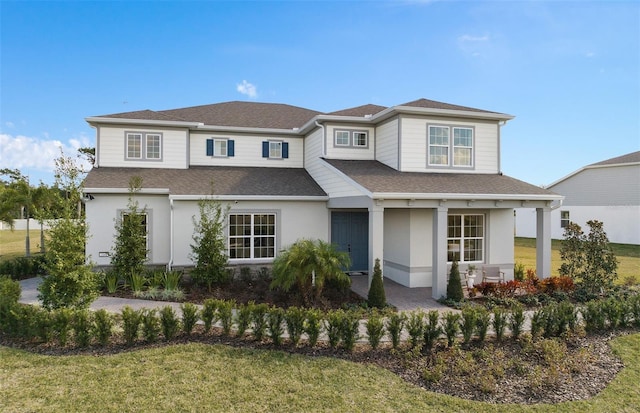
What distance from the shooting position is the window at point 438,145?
14289 millimetres

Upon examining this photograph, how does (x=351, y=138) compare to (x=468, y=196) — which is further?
(x=351, y=138)

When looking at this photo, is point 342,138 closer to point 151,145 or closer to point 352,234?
point 352,234

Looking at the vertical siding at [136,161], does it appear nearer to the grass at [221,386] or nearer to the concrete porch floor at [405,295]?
the concrete porch floor at [405,295]

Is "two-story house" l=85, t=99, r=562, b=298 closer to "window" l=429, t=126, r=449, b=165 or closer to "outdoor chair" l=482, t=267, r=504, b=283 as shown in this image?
"window" l=429, t=126, r=449, b=165

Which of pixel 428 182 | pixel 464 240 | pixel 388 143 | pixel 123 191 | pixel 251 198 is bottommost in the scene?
pixel 464 240

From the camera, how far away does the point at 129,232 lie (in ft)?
40.9

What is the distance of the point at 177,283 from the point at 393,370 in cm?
833

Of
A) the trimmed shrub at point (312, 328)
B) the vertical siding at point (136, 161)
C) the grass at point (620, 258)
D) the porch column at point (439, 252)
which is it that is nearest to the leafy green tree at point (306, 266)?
the trimmed shrub at point (312, 328)

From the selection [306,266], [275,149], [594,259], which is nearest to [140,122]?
[275,149]

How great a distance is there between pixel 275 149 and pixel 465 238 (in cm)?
950

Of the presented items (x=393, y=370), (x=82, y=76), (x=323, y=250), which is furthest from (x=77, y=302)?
(x=82, y=76)

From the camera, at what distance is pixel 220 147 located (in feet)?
57.2

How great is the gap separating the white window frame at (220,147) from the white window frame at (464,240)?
1038 cm

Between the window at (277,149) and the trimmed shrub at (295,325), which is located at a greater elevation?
the window at (277,149)
